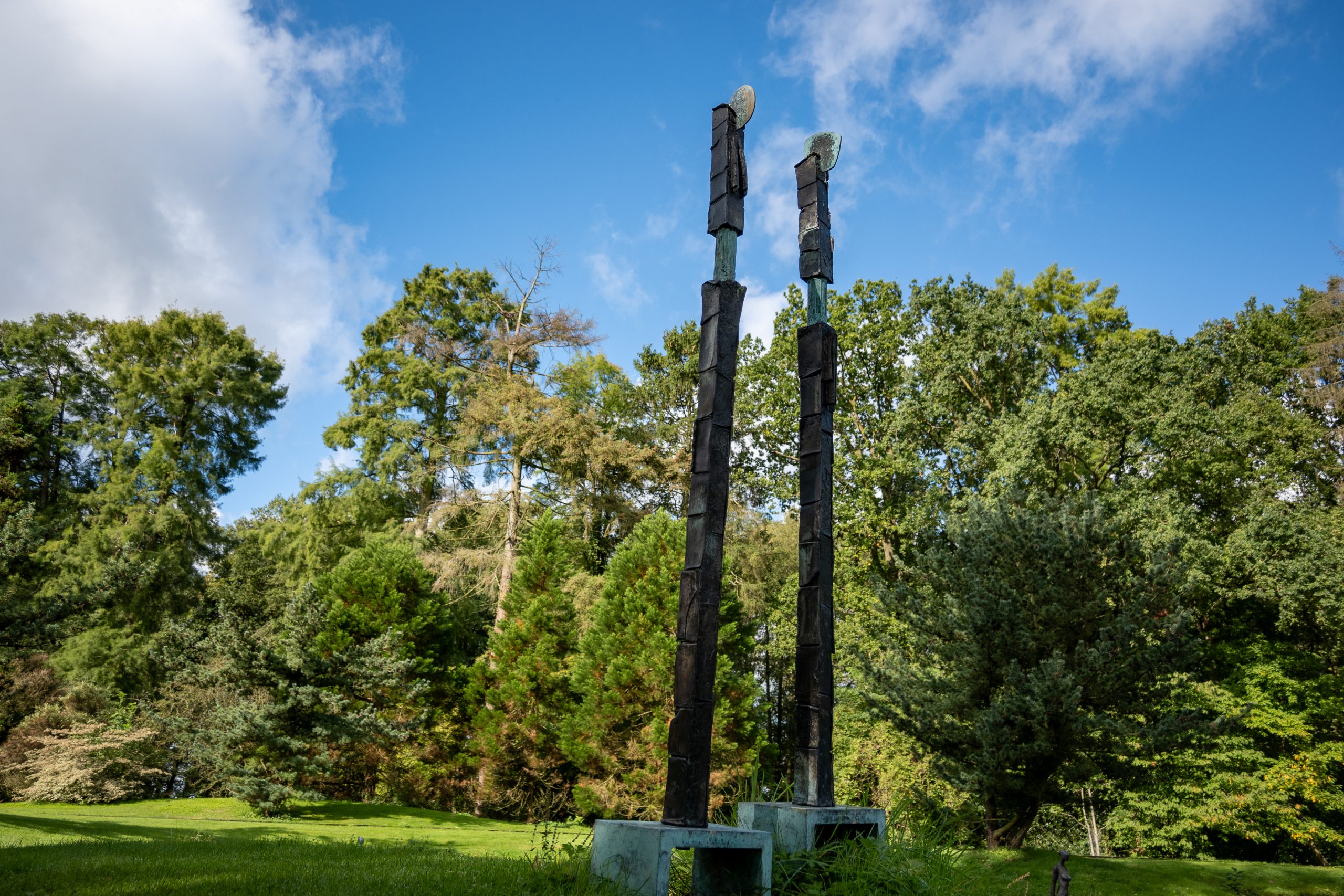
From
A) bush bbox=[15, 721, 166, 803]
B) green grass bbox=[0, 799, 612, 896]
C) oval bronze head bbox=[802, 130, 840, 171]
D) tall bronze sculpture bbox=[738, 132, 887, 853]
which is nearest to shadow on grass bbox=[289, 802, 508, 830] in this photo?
bush bbox=[15, 721, 166, 803]

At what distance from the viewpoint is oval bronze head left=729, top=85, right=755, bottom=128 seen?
19.2 ft

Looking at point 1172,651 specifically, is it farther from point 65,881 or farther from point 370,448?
point 370,448

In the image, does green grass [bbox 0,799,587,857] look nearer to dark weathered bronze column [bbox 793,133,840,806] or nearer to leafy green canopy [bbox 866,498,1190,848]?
dark weathered bronze column [bbox 793,133,840,806]

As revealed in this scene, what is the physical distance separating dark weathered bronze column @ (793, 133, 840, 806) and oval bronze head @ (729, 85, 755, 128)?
1301 millimetres

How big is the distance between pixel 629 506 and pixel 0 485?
1547 cm

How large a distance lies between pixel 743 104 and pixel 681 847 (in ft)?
16.5

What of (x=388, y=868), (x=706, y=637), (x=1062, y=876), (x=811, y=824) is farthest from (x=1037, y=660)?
(x=388, y=868)

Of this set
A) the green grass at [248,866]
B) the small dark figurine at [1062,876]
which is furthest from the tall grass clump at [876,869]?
the small dark figurine at [1062,876]

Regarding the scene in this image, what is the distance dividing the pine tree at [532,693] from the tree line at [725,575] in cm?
11

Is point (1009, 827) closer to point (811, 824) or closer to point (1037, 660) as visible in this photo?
point (1037, 660)

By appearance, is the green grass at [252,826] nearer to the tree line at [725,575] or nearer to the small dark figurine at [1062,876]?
the tree line at [725,575]

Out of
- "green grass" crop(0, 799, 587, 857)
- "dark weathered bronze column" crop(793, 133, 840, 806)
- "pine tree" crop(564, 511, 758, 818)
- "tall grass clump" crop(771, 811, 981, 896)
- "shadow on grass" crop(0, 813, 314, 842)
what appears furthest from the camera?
"pine tree" crop(564, 511, 758, 818)

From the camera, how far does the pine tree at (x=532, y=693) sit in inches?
752

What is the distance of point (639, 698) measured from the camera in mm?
17453
